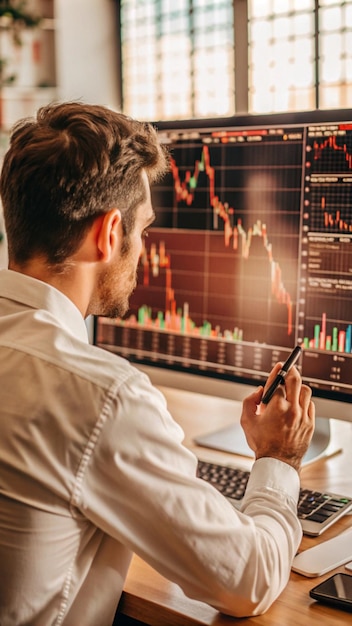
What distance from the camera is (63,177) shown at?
→ 959 millimetres

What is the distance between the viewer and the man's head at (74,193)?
0.97 meters

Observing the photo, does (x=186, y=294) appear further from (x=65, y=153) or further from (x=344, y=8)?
(x=344, y=8)

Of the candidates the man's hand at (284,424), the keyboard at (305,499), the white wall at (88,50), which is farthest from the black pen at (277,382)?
the white wall at (88,50)

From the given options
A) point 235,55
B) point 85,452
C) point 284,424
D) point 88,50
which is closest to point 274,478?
point 284,424

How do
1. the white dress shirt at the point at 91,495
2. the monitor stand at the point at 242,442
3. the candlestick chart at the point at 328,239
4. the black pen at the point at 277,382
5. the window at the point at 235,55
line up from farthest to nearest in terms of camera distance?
the window at the point at 235,55 < the monitor stand at the point at 242,442 < the candlestick chart at the point at 328,239 < the black pen at the point at 277,382 < the white dress shirt at the point at 91,495

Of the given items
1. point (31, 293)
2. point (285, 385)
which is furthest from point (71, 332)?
point (285, 385)

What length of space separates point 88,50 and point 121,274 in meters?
4.33

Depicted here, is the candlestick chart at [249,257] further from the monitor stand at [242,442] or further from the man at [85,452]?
the man at [85,452]

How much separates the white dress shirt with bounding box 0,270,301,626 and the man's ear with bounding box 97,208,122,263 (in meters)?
0.14

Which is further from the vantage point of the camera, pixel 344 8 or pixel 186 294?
pixel 344 8

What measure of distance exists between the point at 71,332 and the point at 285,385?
331mm

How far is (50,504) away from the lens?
0.84m

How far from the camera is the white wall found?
4.88 m

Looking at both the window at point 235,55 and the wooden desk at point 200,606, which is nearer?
the wooden desk at point 200,606
